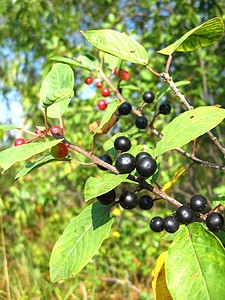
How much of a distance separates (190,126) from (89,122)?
1.75 meters

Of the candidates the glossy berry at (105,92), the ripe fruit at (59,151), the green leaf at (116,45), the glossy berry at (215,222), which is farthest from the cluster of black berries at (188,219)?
the glossy berry at (105,92)

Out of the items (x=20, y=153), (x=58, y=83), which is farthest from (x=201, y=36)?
(x=20, y=153)

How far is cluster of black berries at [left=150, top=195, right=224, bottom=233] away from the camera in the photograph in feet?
2.87

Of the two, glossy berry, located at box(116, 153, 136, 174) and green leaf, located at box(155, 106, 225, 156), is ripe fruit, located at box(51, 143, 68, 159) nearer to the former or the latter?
glossy berry, located at box(116, 153, 136, 174)

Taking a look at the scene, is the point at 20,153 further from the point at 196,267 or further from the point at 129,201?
the point at 196,267

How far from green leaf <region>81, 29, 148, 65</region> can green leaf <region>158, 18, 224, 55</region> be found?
132 millimetres

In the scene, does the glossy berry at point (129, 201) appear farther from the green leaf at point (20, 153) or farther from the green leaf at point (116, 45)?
the green leaf at point (116, 45)

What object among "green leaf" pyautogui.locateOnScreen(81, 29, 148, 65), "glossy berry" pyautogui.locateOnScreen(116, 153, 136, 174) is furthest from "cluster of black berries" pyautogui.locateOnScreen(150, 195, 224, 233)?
"green leaf" pyautogui.locateOnScreen(81, 29, 148, 65)

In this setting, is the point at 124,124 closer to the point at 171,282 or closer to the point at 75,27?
the point at 171,282

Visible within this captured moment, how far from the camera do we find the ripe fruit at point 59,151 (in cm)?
81

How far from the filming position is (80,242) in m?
0.94

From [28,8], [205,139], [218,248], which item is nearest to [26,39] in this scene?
[28,8]

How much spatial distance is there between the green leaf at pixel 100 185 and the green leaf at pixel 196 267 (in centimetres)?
29

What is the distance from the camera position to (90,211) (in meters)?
1.03
